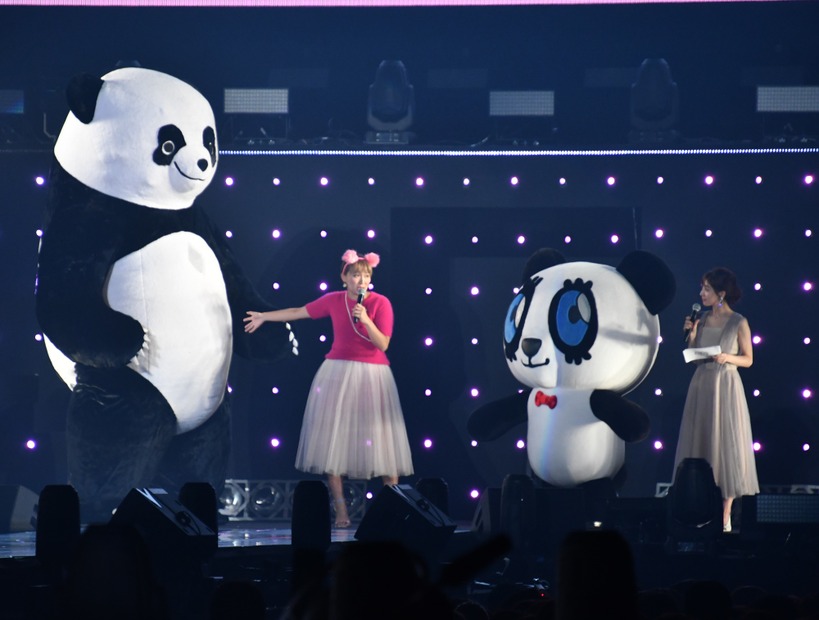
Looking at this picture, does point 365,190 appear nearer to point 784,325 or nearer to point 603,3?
point 603,3

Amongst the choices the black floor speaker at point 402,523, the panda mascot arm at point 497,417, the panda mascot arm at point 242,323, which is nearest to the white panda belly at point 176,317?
the panda mascot arm at point 242,323

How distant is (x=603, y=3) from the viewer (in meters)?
8.12

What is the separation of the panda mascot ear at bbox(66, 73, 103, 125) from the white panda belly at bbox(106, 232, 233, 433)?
0.76 metres

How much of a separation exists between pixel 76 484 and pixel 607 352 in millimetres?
2815

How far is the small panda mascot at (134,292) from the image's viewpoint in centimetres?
639

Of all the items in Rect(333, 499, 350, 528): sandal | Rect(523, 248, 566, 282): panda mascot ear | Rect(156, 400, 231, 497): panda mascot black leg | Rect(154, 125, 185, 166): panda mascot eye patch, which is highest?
Rect(154, 125, 185, 166): panda mascot eye patch

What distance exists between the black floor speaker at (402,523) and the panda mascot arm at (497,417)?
160 cm

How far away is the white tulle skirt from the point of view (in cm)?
709

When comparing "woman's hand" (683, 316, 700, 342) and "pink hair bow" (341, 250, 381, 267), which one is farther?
"pink hair bow" (341, 250, 381, 267)

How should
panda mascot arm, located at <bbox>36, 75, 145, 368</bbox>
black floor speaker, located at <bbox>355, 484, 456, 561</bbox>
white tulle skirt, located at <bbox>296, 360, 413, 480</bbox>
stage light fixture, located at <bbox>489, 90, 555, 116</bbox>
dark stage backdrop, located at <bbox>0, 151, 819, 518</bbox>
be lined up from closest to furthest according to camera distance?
black floor speaker, located at <bbox>355, 484, 456, 561</bbox>, panda mascot arm, located at <bbox>36, 75, 145, 368</bbox>, white tulle skirt, located at <bbox>296, 360, 413, 480</bbox>, stage light fixture, located at <bbox>489, 90, 555, 116</bbox>, dark stage backdrop, located at <bbox>0, 151, 819, 518</bbox>

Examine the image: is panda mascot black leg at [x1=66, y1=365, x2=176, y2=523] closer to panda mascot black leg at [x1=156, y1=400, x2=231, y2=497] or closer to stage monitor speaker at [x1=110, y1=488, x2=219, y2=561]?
panda mascot black leg at [x1=156, y1=400, x2=231, y2=497]

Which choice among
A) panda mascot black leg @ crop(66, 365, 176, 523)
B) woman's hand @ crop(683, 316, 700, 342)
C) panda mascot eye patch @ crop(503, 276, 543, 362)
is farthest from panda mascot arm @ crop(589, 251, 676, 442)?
panda mascot black leg @ crop(66, 365, 176, 523)

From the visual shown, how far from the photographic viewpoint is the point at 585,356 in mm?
6727

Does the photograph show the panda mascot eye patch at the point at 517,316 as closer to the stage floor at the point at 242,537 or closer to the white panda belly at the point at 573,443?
the white panda belly at the point at 573,443
